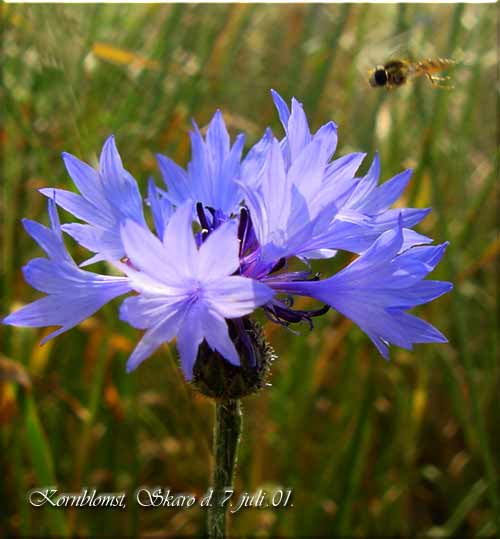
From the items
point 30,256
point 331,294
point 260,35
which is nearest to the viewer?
point 331,294

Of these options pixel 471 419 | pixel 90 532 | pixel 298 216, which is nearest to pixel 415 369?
pixel 471 419

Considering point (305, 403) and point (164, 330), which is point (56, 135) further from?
point (164, 330)

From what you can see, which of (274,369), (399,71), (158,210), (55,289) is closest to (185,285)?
(55,289)

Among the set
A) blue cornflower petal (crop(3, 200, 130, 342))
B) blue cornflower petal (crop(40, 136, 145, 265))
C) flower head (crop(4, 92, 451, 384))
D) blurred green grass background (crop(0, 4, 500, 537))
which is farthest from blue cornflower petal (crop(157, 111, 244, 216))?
blurred green grass background (crop(0, 4, 500, 537))

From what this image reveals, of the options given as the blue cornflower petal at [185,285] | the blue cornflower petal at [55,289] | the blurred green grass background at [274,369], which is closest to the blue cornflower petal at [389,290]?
the blue cornflower petal at [185,285]

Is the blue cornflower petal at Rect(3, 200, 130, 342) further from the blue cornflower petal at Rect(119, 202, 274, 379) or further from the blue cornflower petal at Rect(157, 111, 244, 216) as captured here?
the blue cornflower petal at Rect(157, 111, 244, 216)

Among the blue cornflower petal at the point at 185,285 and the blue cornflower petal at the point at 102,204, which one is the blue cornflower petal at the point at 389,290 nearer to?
the blue cornflower petal at the point at 185,285

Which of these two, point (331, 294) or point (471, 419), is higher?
point (331, 294)
